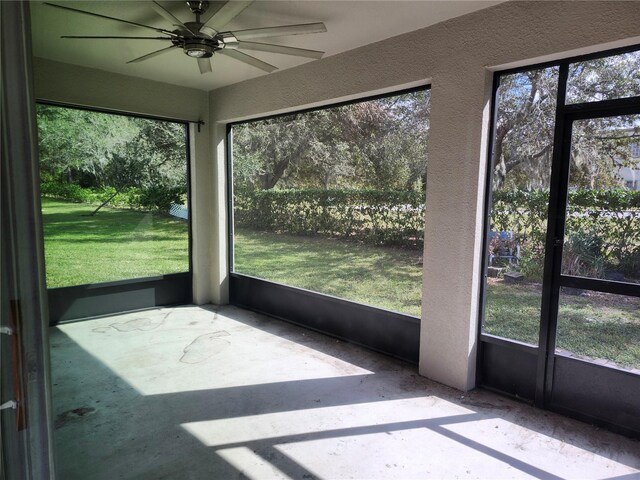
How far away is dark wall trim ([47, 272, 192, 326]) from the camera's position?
4.45 meters

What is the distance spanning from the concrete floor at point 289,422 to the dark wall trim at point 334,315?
176mm

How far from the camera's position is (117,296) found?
479 centimetres

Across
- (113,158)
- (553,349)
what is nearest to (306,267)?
(113,158)

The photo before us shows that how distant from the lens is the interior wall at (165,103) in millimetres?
4059

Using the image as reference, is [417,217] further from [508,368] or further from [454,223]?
[508,368]

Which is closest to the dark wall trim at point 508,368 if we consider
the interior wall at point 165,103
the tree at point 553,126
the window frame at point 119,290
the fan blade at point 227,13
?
the tree at point 553,126

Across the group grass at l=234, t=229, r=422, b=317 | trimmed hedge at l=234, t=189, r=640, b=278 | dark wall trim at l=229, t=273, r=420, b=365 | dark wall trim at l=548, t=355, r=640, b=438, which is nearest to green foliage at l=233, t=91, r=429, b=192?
trimmed hedge at l=234, t=189, r=640, b=278

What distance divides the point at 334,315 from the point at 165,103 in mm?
3150

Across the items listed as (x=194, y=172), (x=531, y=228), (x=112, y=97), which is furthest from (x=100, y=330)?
(x=531, y=228)

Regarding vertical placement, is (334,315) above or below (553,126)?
below

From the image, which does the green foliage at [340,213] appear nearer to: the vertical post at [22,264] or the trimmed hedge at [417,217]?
the trimmed hedge at [417,217]

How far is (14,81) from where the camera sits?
43.3 inches

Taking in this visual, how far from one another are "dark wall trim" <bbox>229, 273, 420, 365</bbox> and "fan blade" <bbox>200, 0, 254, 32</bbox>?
8.63ft

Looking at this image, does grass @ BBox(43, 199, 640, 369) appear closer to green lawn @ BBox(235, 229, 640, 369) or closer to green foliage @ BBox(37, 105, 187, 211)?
green lawn @ BBox(235, 229, 640, 369)
